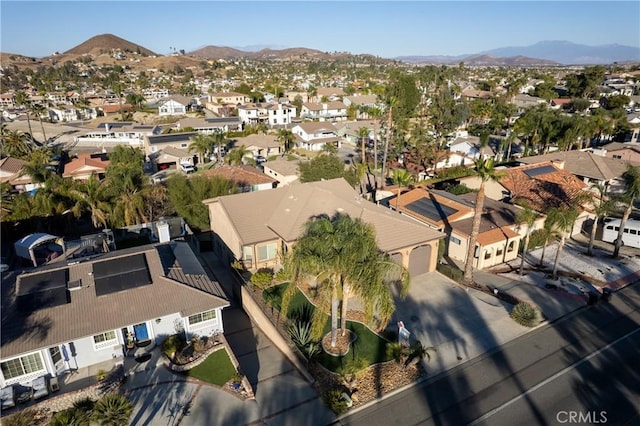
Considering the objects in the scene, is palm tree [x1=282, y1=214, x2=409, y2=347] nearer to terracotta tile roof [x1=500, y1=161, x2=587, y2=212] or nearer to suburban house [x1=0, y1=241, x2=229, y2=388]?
suburban house [x1=0, y1=241, x2=229, y2=388]

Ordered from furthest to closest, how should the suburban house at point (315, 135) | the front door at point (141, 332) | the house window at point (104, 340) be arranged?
the suburban house at point (315, 135)
the front door at point (141, 332)
the house window at point (104, 340)

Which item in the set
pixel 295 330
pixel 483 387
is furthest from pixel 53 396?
pixel 483 387

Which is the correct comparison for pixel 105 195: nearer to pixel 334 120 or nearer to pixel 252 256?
pixel 252 256

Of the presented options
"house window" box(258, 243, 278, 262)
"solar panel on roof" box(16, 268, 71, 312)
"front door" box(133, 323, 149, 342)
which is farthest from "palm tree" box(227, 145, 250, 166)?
"front door" box(133, 323, 149, 342)

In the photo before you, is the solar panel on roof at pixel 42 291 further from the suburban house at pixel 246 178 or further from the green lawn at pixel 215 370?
the suburban house at pixel 246 178

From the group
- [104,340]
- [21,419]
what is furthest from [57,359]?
[21,419]

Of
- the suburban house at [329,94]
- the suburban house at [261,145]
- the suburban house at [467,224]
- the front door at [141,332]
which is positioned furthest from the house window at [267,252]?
the suburban house at [329,94]
